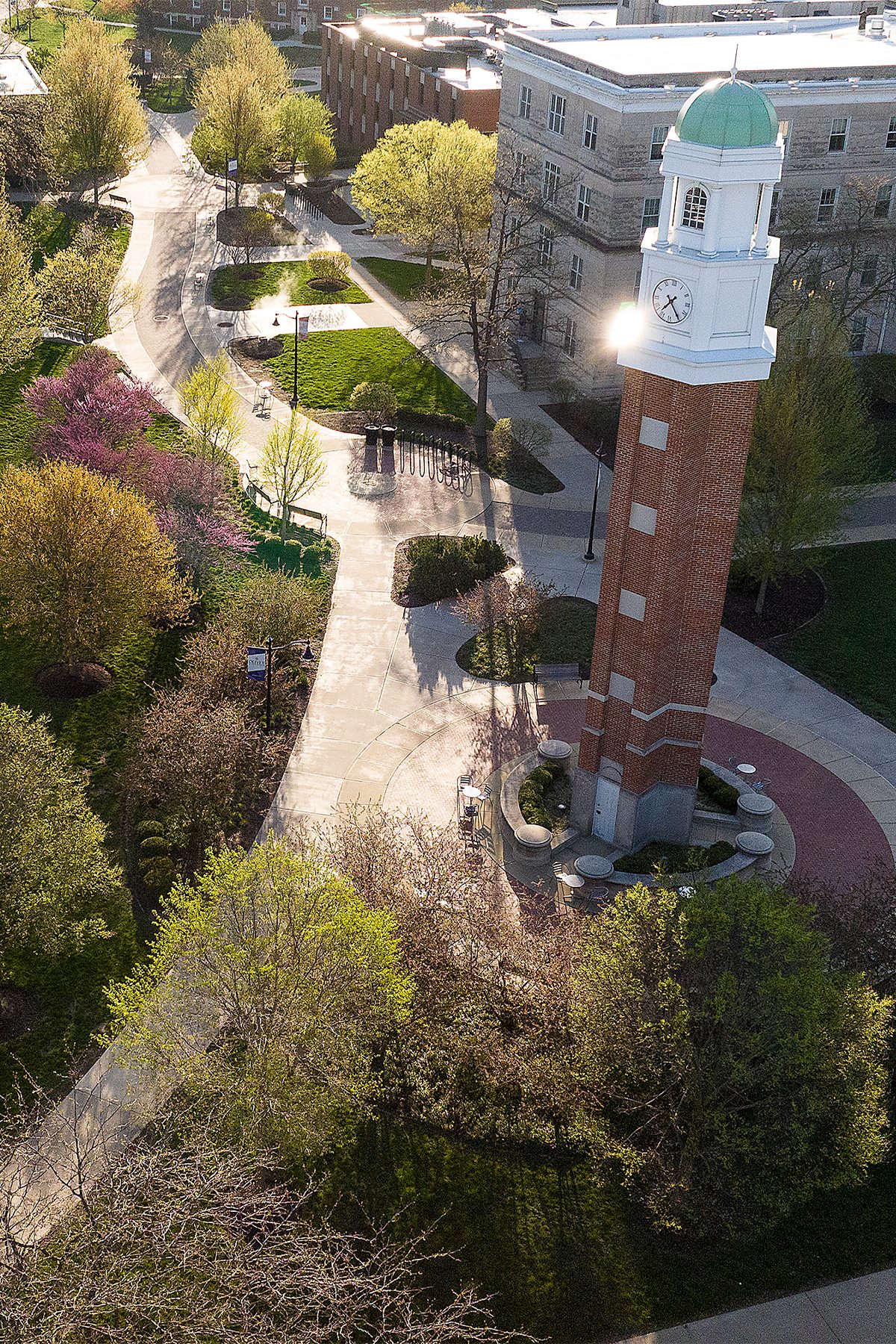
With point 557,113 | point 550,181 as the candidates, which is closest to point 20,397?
point 550,181

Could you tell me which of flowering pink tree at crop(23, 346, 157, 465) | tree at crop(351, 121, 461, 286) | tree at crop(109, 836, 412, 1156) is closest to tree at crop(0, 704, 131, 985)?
tree at crop(109, 836, 412, 1156)

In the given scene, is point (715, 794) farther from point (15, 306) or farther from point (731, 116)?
point (15, 306)

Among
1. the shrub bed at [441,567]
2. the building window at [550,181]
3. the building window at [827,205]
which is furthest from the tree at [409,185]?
the shrub bed at [441,567]

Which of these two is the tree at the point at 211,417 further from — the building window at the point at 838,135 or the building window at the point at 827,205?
the building window at the point at 838,135

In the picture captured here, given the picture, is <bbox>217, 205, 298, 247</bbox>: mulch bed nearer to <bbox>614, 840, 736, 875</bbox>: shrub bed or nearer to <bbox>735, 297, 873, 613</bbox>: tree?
<bbox>735, 297, 873, 613</bbox>: tree

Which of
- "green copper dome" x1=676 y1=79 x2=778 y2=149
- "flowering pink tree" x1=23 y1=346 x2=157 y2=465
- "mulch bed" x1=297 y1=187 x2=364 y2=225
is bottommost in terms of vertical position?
"mulch bed" x1=297 y1=187 x2=364 y2=225
